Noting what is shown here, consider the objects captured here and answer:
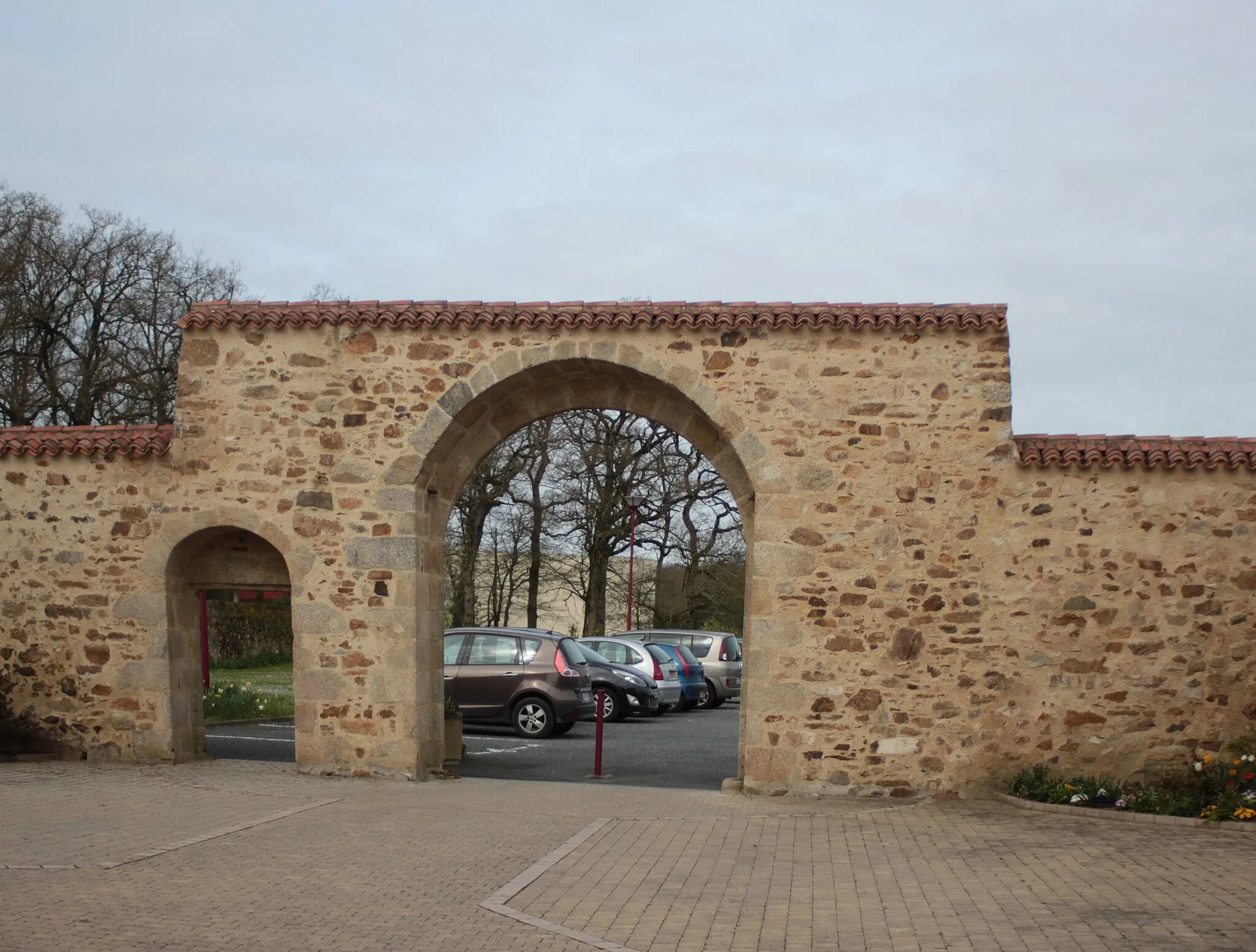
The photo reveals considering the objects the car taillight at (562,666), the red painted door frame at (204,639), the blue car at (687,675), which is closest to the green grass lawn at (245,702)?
the red painted door frame at (204,639)

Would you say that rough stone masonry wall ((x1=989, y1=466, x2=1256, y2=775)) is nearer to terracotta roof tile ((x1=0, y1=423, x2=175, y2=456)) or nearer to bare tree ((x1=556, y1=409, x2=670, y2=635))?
terracotta roof tile ((x1=0, y1=423, x2=175, y2=456))

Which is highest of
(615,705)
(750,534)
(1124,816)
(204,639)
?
(750,534)

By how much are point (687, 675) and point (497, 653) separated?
22.0 ft

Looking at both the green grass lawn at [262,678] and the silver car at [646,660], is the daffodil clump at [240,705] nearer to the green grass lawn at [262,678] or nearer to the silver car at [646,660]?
the green grass lawn at [262,678]

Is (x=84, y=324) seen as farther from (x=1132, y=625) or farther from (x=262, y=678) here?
(x=1132, y=625)

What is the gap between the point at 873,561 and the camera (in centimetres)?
1143

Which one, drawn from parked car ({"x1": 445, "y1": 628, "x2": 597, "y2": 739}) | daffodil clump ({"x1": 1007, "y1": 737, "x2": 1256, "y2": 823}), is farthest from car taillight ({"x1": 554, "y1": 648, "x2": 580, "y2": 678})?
daffodil clump ({"x1": 1007, "y1": 737, "x2": 1256, "y2": 823})

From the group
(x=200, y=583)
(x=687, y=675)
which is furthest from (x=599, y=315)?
(x=687, y=675)

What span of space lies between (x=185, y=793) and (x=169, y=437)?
3520mm

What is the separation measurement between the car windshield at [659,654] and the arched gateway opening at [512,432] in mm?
9256

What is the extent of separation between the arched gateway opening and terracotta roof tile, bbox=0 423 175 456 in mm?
2635

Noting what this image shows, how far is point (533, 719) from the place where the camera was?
652 inches

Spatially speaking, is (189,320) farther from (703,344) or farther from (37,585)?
(703,344)

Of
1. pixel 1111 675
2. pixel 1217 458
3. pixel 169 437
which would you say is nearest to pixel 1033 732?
pixel 1111 675
